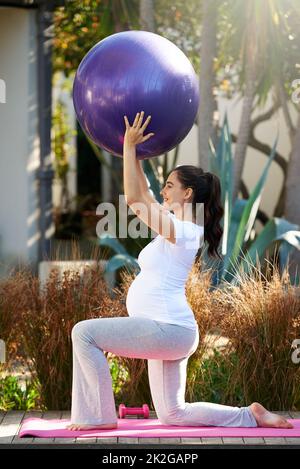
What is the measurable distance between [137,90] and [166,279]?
877 millimetres

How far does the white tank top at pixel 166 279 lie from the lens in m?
4.82

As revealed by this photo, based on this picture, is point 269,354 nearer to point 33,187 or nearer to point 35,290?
point 35,290

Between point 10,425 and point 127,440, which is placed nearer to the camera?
point 127,440

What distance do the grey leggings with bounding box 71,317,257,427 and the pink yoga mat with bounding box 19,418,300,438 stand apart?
0.21ft

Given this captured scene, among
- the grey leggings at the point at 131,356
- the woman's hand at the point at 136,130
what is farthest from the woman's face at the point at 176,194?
the grey leggings at the point at 131,356

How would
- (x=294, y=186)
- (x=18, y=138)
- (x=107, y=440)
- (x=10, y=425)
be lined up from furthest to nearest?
(x=18, y=138)
(x=294, y=186)
(x=10, y=425)
(x=107, y=440)

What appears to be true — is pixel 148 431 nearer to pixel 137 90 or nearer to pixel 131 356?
pixel 131 356

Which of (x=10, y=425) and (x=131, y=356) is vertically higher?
(x=131, y=356)

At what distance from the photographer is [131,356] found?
4828 millimetres

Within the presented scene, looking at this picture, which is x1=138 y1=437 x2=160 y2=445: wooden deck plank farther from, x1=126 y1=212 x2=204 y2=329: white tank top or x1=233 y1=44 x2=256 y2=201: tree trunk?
x1=233 y1=44 x2=256 y2=201: tree trunk

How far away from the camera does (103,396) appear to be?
4832 mm

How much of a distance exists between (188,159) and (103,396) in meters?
8.90

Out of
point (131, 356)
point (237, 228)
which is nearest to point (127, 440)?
point (131, 356)
